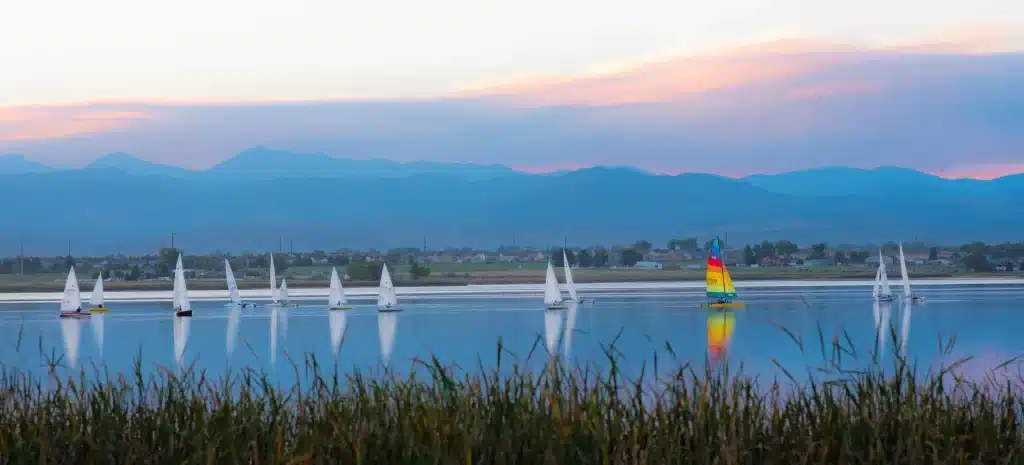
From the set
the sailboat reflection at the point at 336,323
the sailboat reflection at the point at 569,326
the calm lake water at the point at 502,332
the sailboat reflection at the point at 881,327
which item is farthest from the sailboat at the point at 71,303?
the sailboat reflection at the point at 881,327

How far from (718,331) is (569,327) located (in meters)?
25.7

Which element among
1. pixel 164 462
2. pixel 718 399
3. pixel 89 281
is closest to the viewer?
pixel 164 462

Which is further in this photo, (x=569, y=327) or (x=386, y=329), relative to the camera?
(x=386, y=329)

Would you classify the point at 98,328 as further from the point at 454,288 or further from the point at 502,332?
the point at 454,288

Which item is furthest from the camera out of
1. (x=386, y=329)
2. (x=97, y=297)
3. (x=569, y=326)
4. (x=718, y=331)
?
(x=97, y=297)

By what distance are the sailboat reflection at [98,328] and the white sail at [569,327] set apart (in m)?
18.5

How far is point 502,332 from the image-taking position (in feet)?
220

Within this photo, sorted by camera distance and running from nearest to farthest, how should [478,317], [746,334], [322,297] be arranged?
[746,334] < [478,317] < [322,297]

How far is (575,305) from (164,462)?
288 feet

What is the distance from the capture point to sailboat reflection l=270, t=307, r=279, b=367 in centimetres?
5118

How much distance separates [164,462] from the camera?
9664mm

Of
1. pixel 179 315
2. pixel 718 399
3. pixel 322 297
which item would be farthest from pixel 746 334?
pixel 322 297

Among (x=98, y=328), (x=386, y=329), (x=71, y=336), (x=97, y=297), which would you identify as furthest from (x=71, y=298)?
(x=386, y=329)

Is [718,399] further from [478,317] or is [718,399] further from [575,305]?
[575,305]
